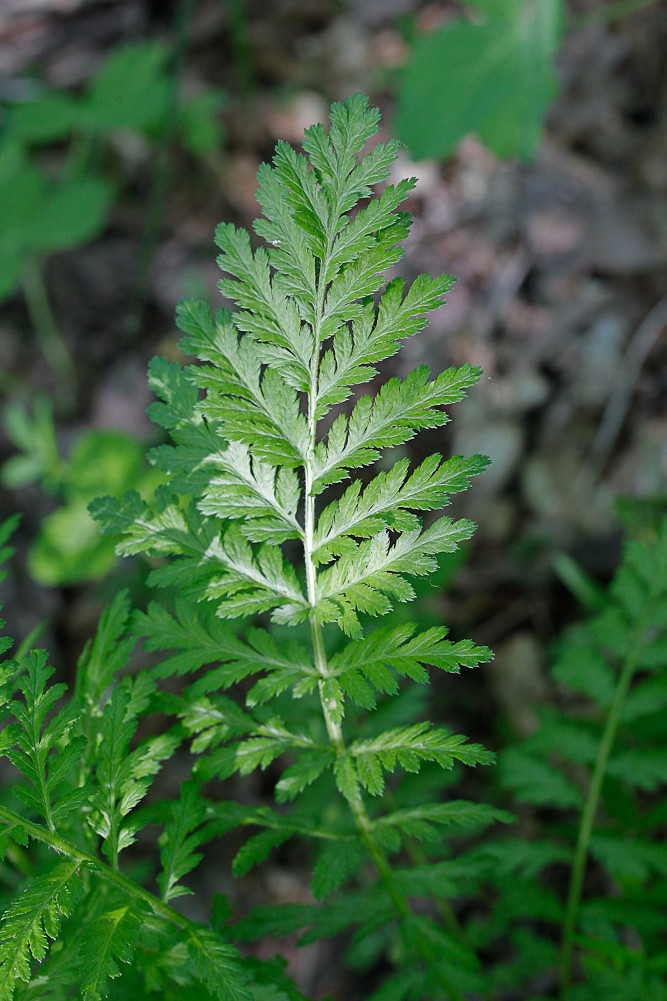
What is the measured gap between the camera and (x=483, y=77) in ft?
10.8

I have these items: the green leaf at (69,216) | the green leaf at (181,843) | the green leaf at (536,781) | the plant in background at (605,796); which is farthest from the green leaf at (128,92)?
the green leaf at (181,843)

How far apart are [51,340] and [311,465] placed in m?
3.46

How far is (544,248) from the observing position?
3.65 m

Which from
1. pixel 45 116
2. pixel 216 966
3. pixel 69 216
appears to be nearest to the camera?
pixel 216 966

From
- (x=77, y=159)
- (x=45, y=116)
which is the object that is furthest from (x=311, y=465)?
(x=77, y=159)

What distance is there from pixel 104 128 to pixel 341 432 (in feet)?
11.0

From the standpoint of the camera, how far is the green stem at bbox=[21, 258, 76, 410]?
4.10 metres

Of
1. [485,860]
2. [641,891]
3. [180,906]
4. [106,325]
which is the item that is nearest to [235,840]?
[180,906]

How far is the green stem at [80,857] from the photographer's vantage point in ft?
3.26

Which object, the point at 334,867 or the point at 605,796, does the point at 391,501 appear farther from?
the point at 605,796

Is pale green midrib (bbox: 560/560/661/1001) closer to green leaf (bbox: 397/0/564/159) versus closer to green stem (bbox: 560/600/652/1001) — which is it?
green stem (bbox: 560/600/652/1001)

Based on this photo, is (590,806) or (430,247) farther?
(430,247)

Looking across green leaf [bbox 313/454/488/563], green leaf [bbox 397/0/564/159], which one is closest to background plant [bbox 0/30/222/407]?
green leaf [bbox 397/0/564/159]

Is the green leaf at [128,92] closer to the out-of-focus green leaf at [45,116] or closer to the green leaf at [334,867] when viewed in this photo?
the out-of-focus green leaf at [45,116]
